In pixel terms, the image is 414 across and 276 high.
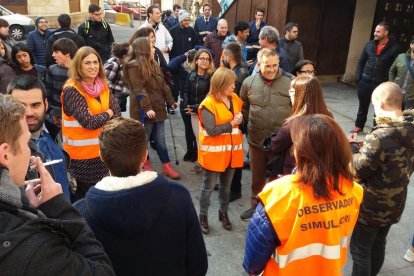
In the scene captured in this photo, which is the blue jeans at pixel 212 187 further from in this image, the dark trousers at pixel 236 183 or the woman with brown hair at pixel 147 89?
the woman with brown hair at pixel 147 89

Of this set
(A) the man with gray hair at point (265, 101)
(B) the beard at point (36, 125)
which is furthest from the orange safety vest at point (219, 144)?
(B) the beard at point (36, 125)

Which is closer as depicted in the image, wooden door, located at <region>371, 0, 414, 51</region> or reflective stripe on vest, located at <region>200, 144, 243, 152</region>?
reflective stripe on vest, located at <region>200, 144, 243, 152</region>

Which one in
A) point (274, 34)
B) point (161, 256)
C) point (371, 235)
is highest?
point (274, 34)

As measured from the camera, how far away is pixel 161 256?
5.96 feet

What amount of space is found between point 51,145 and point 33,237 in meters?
1.55

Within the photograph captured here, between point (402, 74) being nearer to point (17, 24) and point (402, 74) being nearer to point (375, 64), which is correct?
A: point (375, 64)

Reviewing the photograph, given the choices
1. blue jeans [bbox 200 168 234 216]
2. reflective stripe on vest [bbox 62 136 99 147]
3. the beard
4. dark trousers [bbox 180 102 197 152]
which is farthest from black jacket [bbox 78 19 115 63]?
the beard

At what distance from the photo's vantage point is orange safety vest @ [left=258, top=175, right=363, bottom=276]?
193cm

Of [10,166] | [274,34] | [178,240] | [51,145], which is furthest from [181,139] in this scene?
[10,166]

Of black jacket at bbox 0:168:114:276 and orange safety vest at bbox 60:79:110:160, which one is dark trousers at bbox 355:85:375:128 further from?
black jacket at bbox 0:168:114:276

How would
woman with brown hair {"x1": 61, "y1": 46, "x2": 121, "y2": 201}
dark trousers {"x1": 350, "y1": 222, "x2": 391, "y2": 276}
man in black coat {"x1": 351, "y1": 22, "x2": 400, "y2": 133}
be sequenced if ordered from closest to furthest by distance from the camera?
dark trousers {"x1": 350, "y1": 222, "x2": 391, "y2": 276}, woman with brown hair {"x1": 61, "y1": 46, "x2": 121, "y2": 201}, man in black coat {"x1": 351, "y1": 22, "x2": 400, "y2": 133}

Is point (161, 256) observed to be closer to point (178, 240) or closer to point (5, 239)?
point (178, 240)

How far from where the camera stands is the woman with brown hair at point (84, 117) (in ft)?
11.5

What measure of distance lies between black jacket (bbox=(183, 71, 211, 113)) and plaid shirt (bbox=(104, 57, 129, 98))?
83 cm
